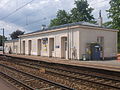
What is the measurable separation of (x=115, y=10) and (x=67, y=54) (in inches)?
990

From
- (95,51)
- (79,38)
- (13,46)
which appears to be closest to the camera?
(79,38)

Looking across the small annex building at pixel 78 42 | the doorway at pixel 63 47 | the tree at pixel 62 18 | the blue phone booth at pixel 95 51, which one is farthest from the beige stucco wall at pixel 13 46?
the blue phone booth at pixel 95 51

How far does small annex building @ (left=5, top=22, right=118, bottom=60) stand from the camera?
88.6ft

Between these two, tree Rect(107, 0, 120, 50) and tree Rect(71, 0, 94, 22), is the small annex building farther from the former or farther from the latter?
tree Rect(71, 0, 94, 22)

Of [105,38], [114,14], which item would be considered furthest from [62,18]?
[105,38]

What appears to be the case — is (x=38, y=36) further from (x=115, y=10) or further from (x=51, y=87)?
(x=51, y=87)

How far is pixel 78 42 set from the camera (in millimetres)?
26734

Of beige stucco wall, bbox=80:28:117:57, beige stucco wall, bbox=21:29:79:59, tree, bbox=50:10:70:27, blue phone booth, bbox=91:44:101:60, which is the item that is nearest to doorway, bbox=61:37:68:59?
beige stucco wall, bbox=21:29:79:59

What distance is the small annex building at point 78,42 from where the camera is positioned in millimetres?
27000

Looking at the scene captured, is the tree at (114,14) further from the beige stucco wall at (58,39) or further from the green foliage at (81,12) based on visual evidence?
the beige stucco wall at (58,39)

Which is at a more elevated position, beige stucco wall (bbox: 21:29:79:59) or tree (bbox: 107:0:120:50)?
tree (bbox: 107:0:120:50)

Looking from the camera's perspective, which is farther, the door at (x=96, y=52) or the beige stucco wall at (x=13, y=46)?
the beige stucco wall at (x=13, y=46)

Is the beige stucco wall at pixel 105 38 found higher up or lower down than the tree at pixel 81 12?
lower down

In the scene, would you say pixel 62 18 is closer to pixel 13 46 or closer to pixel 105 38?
pixel 13 46
